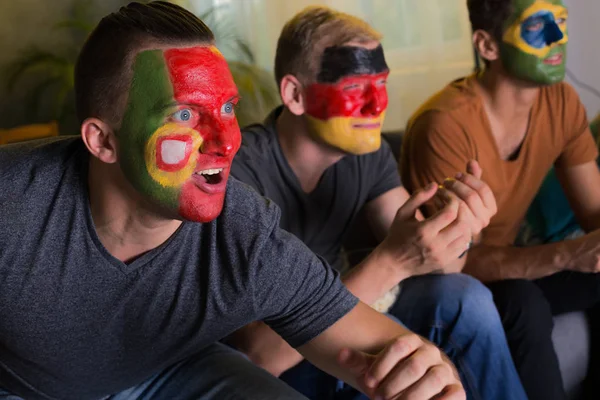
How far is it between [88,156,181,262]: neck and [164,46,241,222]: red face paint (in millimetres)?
70

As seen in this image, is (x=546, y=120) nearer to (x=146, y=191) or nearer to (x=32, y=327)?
(x=146, y=191)

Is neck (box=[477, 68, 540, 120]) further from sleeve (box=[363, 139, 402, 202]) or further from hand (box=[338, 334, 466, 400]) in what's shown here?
hand (box=[338, 334, 466, 400])

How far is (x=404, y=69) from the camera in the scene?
288cm

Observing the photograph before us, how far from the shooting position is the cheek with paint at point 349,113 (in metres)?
1.49

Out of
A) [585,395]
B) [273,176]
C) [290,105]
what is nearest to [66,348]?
[273,176]

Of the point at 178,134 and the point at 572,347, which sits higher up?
the point at 178,134

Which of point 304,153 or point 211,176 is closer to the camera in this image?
point 211,176

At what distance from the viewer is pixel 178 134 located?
38.1 inches

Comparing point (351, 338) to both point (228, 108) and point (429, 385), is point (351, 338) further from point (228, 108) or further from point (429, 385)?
point (228, 108)

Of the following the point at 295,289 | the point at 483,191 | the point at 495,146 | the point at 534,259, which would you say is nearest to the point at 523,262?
the point at 534,259

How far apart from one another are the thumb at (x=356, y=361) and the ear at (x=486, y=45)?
103cm

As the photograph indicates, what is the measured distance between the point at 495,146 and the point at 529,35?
284 mm

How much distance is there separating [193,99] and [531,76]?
40.8 inches

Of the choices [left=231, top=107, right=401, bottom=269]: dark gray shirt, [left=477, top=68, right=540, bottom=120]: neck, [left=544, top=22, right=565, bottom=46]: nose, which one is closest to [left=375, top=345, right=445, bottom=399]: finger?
[left=231, top=107, right=401, bottom=269]: dark gray shirt
